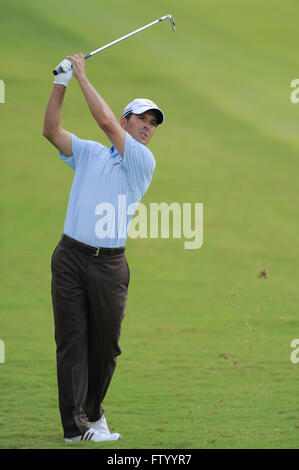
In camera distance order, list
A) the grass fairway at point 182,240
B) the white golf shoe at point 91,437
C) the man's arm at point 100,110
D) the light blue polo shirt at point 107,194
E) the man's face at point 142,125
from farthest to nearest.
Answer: the grass fairway at point 182,240, the man's face at point 142,125, the white golf shoe at point 91,437, the light blue polo shirt at point 107,194, the man's arm at point 100,110

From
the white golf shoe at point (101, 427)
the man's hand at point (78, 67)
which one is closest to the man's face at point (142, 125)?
the man's hand at point (78, 67)

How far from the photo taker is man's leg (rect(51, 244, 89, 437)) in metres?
5.06

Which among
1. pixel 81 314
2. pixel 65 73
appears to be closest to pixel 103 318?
pixel 81 314

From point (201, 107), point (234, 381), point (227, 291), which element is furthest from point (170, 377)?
point (201, 107)

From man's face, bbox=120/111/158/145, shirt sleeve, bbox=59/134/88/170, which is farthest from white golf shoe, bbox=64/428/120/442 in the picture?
man's face, bbox=120/111/158/145

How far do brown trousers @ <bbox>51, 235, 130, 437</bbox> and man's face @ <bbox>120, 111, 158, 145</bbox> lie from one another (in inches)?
27.5

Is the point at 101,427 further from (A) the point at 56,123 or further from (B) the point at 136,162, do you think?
(A) the point at 56,123

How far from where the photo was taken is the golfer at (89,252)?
5020mm

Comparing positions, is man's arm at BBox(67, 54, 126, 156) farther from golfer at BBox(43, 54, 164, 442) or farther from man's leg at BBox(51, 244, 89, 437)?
man's leg at BBox(51, 244, 89, 437)

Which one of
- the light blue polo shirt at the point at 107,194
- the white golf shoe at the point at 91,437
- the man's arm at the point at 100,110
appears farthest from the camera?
the white golf shoe at the point at 91,437

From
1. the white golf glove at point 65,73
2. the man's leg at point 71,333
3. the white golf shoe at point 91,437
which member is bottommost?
the white golf shoe at point 91,437

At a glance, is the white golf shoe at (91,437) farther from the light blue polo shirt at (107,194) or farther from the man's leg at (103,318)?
the light blue polo shirt at (107,194)

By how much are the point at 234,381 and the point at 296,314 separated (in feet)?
11.4

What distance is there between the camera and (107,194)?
5.02 meters
